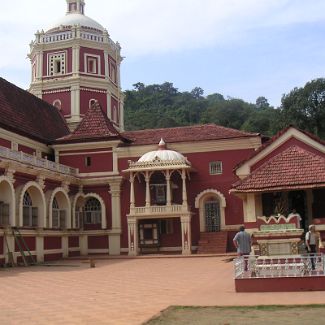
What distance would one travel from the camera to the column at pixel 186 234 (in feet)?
95.0

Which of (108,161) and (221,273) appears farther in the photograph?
(108,161)

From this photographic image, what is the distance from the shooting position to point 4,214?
23828 mm

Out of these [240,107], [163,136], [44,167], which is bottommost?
[44,167]

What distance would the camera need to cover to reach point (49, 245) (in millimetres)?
27438

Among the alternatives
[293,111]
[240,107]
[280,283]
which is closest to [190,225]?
[280,283]

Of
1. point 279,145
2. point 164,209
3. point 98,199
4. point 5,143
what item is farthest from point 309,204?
point 5,143

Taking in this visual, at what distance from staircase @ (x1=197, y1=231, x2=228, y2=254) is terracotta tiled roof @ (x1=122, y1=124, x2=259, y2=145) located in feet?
17.8

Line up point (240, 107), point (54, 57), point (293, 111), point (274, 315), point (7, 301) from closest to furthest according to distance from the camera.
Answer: point (274, 315) → point (7, 301) → point (54, 57) → point (293, 111) → point (240, 107)

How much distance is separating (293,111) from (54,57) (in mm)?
28394

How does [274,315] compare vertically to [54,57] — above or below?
below

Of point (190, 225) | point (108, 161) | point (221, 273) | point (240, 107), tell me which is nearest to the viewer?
point (221, 273)

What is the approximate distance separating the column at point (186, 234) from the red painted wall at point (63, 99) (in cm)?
→ 1275

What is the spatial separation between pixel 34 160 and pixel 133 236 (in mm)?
6990

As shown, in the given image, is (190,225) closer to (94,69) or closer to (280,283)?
(94,69)
